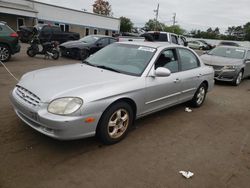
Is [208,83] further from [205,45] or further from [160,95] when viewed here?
[205,45]

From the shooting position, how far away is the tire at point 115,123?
10.9 feet

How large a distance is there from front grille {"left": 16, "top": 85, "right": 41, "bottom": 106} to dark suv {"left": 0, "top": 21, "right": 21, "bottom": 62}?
6678mm

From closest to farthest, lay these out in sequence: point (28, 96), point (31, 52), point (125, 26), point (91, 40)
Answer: point (28, 96), point (31, 52), point (91, 40), point (125, 26)

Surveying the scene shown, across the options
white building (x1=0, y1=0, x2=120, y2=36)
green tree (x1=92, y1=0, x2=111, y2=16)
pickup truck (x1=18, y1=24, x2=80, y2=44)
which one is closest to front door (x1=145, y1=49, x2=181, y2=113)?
pickup truck (x1=18, y1=24, x2=80, y2=44)

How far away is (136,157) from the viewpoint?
3301mm

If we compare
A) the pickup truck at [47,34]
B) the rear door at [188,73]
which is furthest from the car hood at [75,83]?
the pickup truck at [47,34]

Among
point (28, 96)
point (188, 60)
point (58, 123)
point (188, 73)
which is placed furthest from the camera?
point (188, 60)

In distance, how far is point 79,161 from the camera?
10.1 ft

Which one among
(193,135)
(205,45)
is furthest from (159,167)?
(205,45)

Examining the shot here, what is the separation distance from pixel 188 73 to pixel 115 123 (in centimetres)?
231

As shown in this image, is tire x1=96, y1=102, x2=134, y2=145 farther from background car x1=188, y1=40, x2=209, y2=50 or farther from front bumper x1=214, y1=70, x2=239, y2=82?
background car x1=188, y1=40, x2=209, y2=50

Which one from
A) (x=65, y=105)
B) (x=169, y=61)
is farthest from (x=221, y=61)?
(x=65, y=105)

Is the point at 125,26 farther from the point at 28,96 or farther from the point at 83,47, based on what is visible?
the point at 28,96

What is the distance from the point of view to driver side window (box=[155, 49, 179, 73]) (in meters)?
4.34
